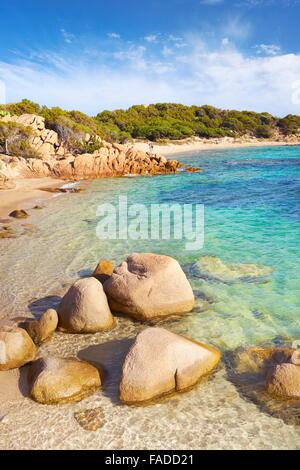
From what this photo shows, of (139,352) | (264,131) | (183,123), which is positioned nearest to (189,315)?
(139,352)

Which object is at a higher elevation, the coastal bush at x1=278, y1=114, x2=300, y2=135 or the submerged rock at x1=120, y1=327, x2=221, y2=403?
the coastal bush at x1=278, y1=114, x2=300, y2=135

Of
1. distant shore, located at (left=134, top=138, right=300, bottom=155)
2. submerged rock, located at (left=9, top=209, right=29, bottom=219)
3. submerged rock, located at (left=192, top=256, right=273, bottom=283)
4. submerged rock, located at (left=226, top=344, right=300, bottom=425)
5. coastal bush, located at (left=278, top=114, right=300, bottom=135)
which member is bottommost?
submerged rock, located at (left=226, top=344, right=300, bottom=425)

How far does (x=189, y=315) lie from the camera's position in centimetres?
564

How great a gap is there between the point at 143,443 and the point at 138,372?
75 centimetres

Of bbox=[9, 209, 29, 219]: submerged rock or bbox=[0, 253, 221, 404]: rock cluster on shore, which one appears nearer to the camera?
bbox=[0, 253, 221, 404]: rock cluster on shore

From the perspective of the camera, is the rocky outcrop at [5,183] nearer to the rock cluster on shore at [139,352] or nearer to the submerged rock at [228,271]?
the submerged rock at [228,271]

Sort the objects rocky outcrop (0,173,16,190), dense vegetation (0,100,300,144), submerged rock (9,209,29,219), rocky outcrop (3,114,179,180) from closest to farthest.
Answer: submerged rock (9,209,29,219) → rocky outcrop (0,173,16,190) → rocky outcrop (3,114,179,180) → dense vegetation (0,100,300,144)

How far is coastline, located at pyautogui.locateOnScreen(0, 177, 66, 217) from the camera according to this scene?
51.1ft

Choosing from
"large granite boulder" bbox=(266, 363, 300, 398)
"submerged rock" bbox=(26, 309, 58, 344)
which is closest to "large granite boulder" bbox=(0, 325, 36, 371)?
"submerged rock" bbox=(26, 309, 58, 344)

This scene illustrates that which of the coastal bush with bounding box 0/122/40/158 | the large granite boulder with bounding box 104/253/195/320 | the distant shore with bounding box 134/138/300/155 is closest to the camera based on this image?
the large granite boulder with bounding box 104/253/195/320

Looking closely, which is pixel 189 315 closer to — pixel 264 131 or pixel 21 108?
pixel 21 108

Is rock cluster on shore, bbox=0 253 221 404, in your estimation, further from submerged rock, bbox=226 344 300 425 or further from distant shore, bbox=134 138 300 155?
distant shore, bbox=134 138 300 155

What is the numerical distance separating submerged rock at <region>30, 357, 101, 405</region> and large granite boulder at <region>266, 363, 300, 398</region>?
2106 millimetres
